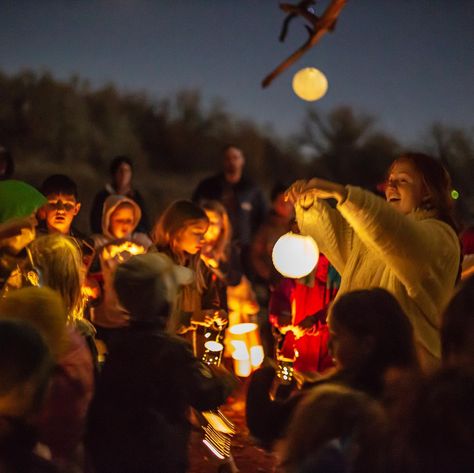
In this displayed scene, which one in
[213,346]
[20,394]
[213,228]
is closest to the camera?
[20,394]

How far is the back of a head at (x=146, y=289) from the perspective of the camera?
2.65 metres

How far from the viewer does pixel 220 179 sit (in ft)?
23.9

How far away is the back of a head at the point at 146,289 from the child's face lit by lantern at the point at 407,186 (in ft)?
3.30

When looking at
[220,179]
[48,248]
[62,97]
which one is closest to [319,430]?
[48,248]

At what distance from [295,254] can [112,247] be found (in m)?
1.99

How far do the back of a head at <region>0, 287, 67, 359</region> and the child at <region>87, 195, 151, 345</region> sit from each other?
158 centimetres

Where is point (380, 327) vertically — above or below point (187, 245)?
above

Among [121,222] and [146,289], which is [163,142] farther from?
[146,289]

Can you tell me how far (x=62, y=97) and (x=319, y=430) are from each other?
11.0 meters

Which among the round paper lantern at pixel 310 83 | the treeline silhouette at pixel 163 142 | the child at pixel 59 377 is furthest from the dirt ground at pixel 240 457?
the treeline silhouette at pixel 163 142

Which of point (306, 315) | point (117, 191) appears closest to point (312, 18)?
point (306, 315)

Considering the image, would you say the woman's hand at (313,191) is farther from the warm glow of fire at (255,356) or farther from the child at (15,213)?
the warm glow of fire at (255,356)

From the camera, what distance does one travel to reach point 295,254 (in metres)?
3.45

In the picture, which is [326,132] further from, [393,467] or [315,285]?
[393,467]
